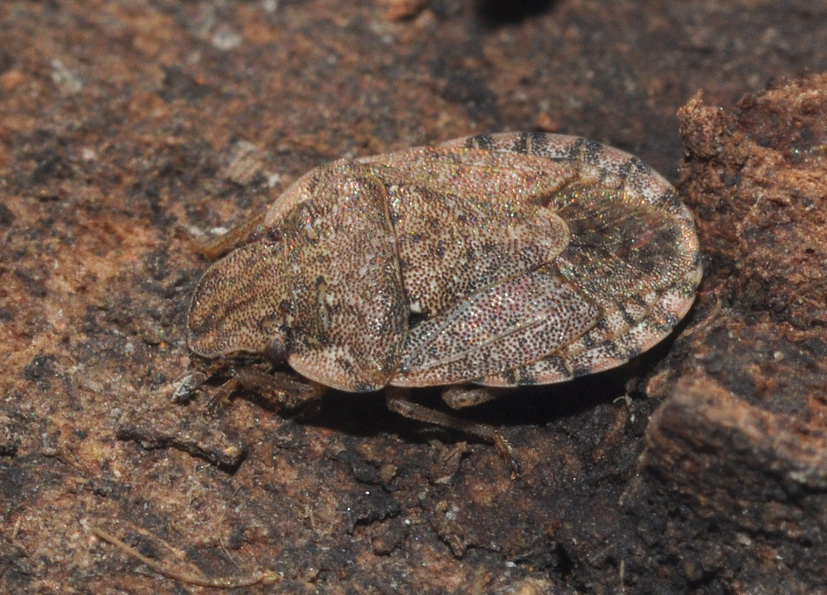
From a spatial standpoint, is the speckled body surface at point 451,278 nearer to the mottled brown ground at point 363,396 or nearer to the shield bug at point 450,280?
the shield bug at point 450,280

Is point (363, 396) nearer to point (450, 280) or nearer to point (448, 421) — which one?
point (448, 421)

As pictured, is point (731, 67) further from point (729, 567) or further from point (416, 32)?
point (729, 567)

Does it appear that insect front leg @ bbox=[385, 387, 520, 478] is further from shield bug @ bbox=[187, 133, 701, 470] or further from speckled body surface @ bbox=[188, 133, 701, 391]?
speckled body surface @ bbox=[188, 133, 701, 391]

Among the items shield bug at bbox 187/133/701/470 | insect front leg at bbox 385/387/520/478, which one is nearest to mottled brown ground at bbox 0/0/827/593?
insect front leg at bbox 385/387/520/478

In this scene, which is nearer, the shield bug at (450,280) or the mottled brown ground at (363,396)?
the mottled brown ground at (363,396)

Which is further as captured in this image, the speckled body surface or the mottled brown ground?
the speckled body surface

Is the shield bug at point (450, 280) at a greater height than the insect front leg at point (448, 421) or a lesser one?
greater

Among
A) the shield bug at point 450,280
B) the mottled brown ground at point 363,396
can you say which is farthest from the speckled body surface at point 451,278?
the mottled brown ground at point 363,396

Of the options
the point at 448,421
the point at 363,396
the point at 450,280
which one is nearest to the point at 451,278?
the point at 450,280
